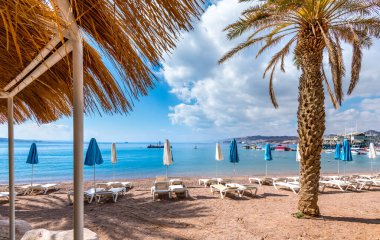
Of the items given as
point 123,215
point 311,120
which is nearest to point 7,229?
point 123,215

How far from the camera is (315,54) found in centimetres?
727

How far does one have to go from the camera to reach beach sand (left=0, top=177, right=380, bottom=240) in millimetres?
6238

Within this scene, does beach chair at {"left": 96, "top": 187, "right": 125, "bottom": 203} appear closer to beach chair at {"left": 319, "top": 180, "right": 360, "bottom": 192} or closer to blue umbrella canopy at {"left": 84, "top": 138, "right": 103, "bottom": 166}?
blue umbrella canopy at {"left": 84, "top": 138, "right": 103, "bottom": 166}

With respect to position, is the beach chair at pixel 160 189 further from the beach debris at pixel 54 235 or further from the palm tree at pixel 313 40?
the beach debris at pixel 54 235

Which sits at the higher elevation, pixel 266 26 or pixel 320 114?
pixel 266 26

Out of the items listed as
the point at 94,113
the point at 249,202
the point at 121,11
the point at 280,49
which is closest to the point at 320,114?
the point at 280,49

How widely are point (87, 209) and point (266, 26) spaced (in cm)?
860

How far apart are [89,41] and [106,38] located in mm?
213

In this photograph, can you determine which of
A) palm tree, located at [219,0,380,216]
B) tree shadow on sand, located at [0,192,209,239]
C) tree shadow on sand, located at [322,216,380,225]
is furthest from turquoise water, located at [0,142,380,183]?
tree shadow on sand, located at [322,216,380,225]

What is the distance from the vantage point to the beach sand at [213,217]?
20.5ft

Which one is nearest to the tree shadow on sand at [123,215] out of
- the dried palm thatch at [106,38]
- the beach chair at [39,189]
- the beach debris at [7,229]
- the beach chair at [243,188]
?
the beach chair at [39,189]

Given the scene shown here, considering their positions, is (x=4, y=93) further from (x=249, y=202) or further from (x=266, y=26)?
(x=249, y=202)

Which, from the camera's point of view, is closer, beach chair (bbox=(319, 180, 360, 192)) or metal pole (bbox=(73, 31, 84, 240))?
metal pole (bbox=(73, 31, 84, 240))

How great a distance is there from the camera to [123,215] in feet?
25.8
